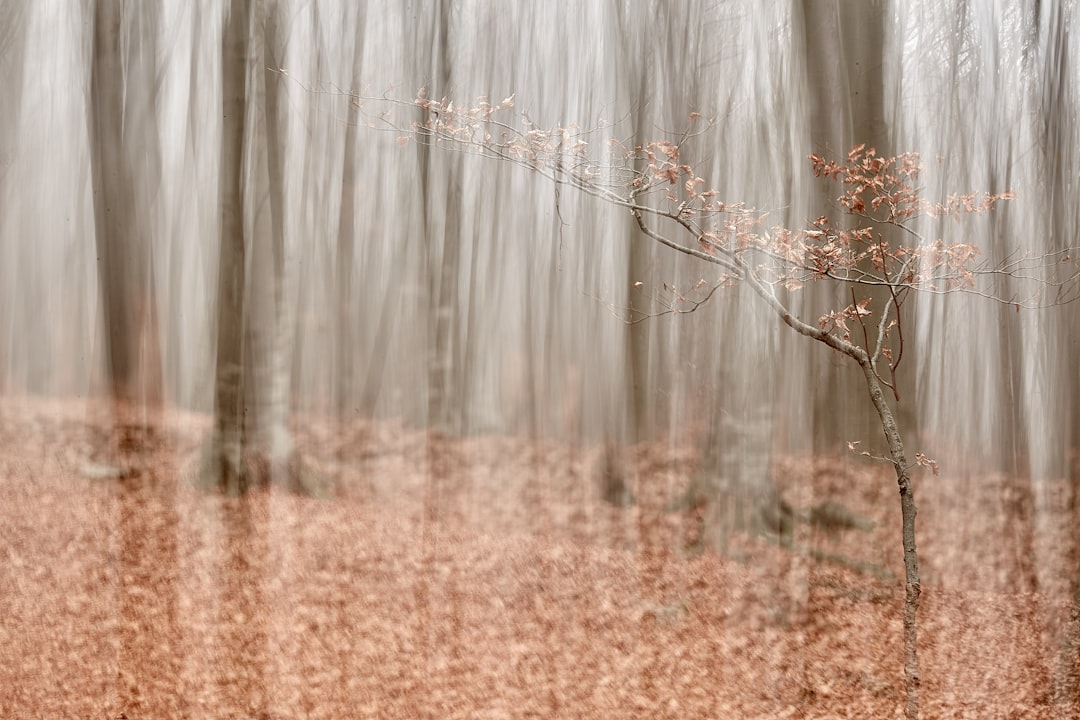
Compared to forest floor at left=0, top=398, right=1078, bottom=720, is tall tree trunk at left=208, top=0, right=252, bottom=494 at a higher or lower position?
higher

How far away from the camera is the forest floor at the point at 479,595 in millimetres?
4156

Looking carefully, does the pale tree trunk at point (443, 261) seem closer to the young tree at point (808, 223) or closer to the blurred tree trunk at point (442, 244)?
the blurred tree trunk at point (442, 244)

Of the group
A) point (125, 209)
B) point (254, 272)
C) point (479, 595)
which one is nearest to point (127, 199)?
point (125, 209)

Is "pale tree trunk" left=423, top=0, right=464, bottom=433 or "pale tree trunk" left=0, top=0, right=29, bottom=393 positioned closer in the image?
"pale tree trunk" left=0, top=0, right=29, bottom=393

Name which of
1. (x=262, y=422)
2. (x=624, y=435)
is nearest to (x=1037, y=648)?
(x=624, y=435)

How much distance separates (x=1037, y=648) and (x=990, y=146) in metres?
3.37

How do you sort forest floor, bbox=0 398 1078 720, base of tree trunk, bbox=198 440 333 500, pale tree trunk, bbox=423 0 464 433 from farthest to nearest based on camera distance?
pale tree trunk, bbox=423 0 464 433
base of tree trunk, bbox=198 440 333 500
forest floor, bbox=0 398 1078 720

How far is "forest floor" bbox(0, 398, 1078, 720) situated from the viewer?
4.16 meters

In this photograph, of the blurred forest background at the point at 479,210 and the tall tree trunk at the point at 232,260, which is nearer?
the tall tree trunk at the point at 232,260

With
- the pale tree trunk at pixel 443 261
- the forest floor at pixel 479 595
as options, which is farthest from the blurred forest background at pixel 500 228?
the forest floor at pixel 479 595

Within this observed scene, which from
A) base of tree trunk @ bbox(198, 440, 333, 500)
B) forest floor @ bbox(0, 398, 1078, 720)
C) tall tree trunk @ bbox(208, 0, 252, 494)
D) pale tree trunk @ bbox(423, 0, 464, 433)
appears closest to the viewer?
forest floor @ bbox(0, 398, 1078, 720)

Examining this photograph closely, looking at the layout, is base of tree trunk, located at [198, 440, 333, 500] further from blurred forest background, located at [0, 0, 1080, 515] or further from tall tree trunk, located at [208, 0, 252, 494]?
blurred forest background, located at [0, 0, 1080, 515]

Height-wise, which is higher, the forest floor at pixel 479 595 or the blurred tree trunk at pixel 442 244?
the blurred tree trunk at pixel 442 244

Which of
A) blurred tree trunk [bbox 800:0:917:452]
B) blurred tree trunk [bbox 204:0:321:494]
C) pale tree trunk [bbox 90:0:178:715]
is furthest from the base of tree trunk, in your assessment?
blurred tree trunk [bbox 800:0:917:452]
